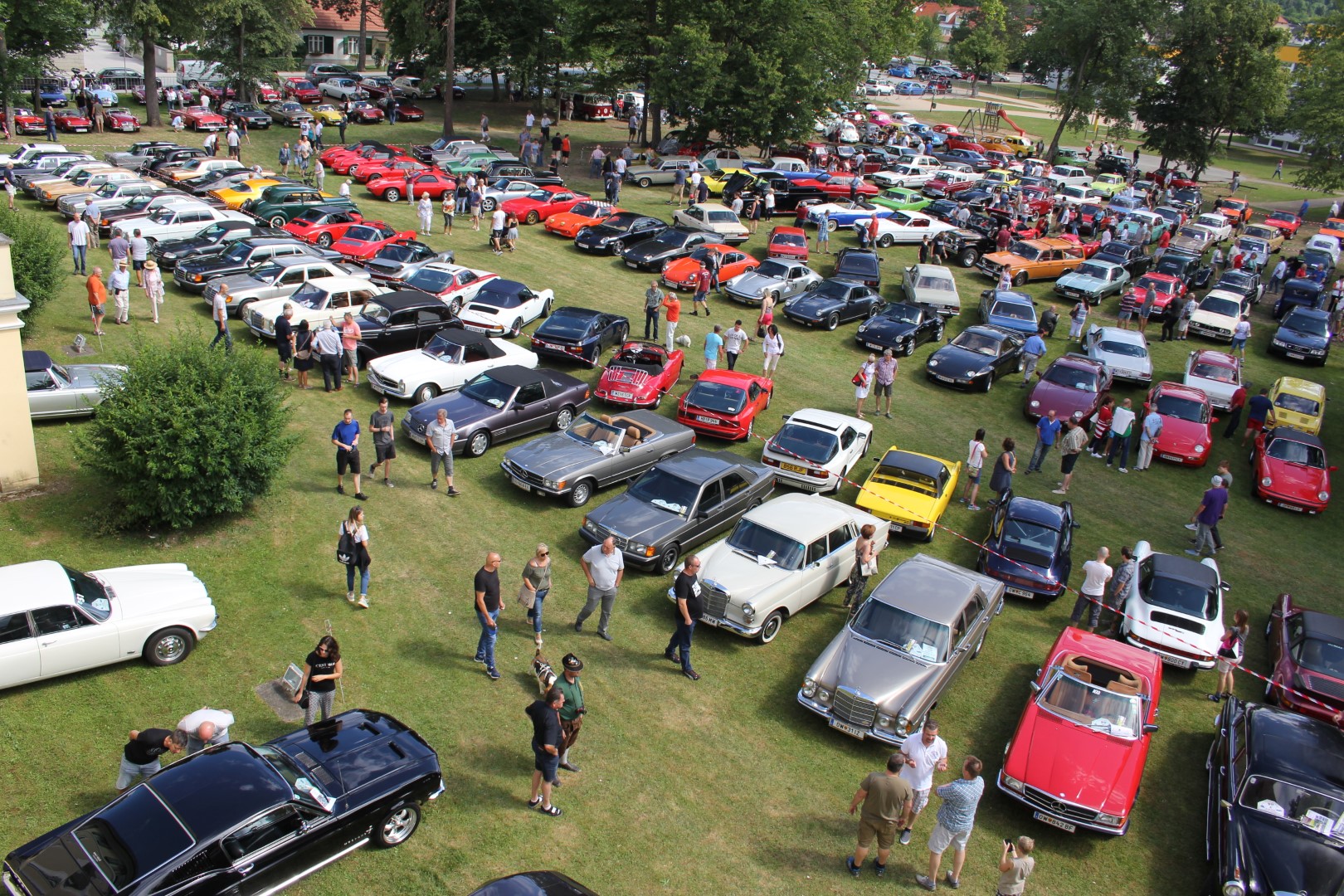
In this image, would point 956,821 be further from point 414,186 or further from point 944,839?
point 414,186

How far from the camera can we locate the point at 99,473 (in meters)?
14.0

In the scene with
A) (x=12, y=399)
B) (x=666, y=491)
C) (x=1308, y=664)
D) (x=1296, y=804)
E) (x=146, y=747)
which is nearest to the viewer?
(x=146, y=747)

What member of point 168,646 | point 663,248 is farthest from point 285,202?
point 168,646

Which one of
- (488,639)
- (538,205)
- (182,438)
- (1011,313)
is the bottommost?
(488,639)

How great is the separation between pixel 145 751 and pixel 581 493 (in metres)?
8.81

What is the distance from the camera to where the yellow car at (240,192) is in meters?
31.3

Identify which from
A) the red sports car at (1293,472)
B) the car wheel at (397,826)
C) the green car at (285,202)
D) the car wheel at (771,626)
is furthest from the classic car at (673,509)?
the green car at (285,202)

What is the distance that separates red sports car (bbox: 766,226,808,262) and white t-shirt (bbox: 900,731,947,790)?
23.6 metres

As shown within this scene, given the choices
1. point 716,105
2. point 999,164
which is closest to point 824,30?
point 716,105

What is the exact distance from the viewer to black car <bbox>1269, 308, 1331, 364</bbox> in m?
29.6

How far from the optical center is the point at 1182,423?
22.3m

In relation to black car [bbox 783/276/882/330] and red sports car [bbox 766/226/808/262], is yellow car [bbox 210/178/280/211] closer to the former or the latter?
red sports car [bbox 766/226/808/262]

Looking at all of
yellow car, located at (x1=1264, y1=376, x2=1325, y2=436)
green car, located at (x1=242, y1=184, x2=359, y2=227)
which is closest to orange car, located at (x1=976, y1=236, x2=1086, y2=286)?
yellow car, located at (x1=1264, y1=376, x2=1325, y2=436)

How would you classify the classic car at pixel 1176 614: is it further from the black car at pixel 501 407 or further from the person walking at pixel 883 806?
the black car at pixel 501 407
